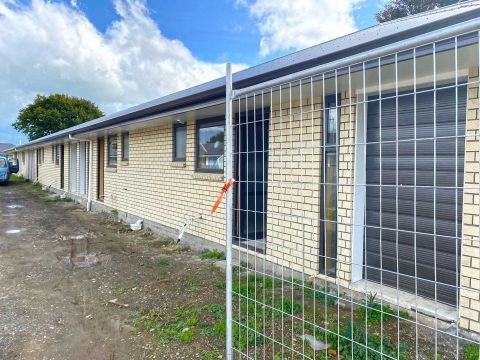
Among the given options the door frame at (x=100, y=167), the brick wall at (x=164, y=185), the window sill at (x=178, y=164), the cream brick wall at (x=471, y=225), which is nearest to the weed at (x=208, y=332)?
the cream brick wall at (x=471, y=225)

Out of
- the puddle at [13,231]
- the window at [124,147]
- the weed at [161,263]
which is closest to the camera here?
the weed at [161,263]

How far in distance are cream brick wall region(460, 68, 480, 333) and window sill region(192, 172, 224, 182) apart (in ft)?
12.5

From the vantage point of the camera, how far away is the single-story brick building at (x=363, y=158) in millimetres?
2240

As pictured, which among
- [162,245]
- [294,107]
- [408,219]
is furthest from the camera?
[162,245]

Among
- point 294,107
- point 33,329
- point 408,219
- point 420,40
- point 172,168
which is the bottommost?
point 33,329

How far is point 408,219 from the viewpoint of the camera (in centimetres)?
389

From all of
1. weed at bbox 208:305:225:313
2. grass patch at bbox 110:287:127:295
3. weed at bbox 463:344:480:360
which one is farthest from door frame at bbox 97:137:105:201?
weed at bbox 463:344:480:360

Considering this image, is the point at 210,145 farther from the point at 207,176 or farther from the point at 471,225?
the point at 471,225

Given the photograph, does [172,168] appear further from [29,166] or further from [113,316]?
[29,166]

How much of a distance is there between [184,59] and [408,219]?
1773cm

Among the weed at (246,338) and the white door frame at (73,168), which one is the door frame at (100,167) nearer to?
the white door frame at (73,168)

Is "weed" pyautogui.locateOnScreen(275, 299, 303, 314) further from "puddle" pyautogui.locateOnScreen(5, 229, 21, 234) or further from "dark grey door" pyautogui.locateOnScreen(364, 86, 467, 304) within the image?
"puddle" pyautogui.locateOnScreen(5, 229, 21, 234)

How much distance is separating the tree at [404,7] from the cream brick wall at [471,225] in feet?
70.5

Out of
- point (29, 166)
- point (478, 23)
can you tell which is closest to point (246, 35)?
point (478, 23)
